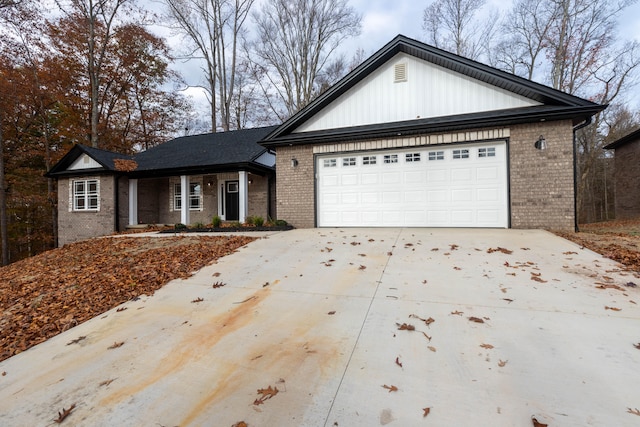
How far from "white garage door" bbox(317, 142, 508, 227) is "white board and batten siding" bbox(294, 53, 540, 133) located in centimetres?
110

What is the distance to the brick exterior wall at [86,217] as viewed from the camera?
13.3 metres

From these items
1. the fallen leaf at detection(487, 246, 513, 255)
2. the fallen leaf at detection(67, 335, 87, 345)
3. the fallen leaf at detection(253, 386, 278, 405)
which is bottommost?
the fallen leaf at detection(67, 335, 87, 345)

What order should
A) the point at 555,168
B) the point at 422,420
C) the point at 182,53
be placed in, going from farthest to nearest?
the point at 182,53 → the point at 555,168 → the point at 422,420

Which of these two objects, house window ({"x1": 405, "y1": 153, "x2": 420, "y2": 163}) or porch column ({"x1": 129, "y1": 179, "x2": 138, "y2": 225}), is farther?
porch column ({"x1": 129, "y1": 179, "x2": 138, "y2": 225})

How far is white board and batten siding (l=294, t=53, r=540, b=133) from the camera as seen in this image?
7875 mm

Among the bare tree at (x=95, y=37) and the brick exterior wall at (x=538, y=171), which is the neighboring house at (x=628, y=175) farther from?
the bare tree at (x=95, y=37)

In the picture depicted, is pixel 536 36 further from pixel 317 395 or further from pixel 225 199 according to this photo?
pixel 317 395

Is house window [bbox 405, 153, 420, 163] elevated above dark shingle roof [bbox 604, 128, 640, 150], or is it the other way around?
dark shingle roof [bbox 604, 128, 640, 150]

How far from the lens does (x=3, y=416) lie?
6.39ft

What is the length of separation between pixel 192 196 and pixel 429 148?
11.6 metres

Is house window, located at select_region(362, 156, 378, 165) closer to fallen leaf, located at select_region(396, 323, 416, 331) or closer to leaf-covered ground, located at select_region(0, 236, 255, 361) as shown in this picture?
leaf-covered ground, located at select_region(0, 236, 255, 361)

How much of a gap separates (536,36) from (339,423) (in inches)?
929

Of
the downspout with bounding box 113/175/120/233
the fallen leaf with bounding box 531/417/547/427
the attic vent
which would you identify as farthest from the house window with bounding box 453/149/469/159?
the downspout with bounding box 113/175/120/233

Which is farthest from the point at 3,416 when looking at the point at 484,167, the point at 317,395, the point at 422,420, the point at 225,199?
the point at 225,199
